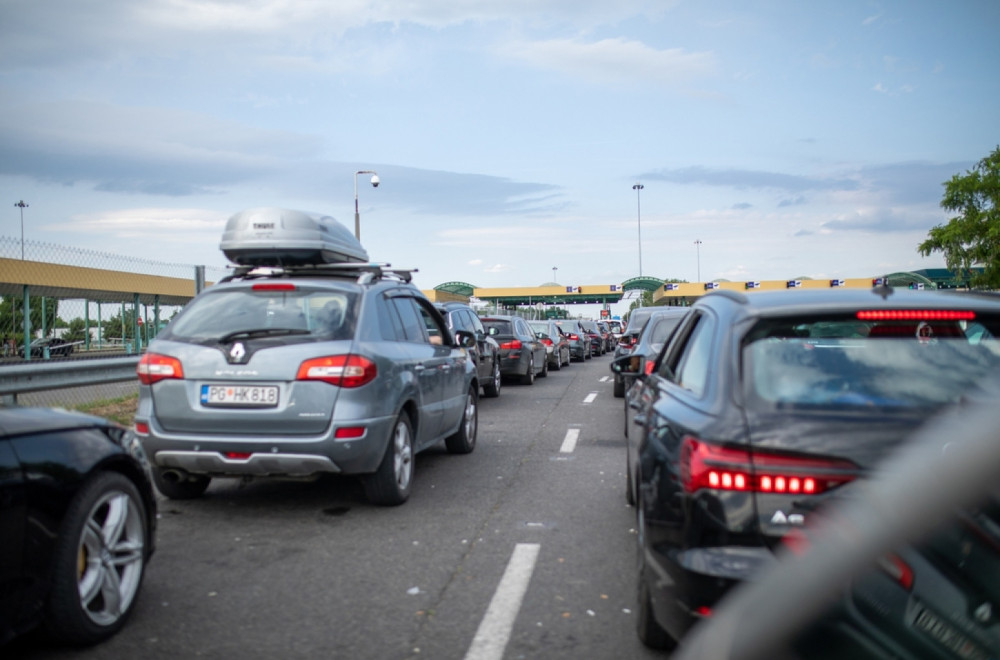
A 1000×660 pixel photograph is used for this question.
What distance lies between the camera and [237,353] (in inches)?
244

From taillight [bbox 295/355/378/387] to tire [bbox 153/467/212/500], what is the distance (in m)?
1.42

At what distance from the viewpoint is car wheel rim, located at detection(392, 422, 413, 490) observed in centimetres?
679

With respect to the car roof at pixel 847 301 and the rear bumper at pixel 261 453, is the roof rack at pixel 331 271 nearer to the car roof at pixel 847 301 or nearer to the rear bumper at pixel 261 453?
the rear bumper at pixel 261 453

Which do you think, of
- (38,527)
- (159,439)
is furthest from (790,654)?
(159,439)

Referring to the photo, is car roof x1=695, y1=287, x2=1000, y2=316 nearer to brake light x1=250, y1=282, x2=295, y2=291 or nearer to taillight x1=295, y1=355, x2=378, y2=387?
taillight x1=295, y1=355, x2=378, y2=387

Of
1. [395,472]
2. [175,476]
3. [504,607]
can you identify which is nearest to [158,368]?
[175,476]

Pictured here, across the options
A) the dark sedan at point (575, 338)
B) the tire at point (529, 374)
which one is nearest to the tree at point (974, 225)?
the dark sedan at point (575, 338)

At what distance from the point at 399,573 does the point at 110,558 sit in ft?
5.24

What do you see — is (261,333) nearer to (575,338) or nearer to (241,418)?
(241,418)

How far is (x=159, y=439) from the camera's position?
622cm

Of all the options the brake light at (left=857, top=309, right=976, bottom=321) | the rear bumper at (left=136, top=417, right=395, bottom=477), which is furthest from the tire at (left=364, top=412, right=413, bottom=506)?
the brake light at (left=857, top=309, right=976, bottom=321)

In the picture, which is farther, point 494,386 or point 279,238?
point 494,386

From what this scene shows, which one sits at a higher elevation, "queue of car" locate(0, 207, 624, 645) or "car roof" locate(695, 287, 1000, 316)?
"car roof" locate(695, 287, 1000, 316)

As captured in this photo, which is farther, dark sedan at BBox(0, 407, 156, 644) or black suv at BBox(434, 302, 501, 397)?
black suv at BBox(434, 302, 501, 397)
